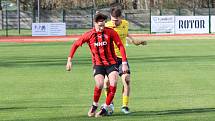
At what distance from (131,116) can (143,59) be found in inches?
616

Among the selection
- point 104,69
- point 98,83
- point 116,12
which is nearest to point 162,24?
point 116,12

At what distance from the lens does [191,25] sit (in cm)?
4956

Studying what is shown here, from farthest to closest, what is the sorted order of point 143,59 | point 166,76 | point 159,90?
point 143,59, point 166,76, point 159,90

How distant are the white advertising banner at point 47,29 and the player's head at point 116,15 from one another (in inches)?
1510

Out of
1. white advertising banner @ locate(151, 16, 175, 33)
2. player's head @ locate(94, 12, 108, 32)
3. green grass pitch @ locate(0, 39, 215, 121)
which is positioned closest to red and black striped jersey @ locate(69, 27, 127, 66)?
player's head @ locate(94, 12, 108, 32)

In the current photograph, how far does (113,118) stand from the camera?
10.9 metres

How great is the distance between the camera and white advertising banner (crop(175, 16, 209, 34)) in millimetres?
49500

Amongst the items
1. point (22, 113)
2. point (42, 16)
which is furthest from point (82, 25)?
point (22, 113)

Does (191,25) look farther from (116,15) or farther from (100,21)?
(100,21)

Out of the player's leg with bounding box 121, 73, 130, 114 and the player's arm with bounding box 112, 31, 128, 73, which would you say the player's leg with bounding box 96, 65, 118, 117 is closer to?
the player's arm with bounding box 112, 31, 128, 73

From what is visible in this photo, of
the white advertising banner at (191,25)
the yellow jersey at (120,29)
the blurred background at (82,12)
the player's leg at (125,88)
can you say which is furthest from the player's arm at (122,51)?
the blurred background at (82,12)

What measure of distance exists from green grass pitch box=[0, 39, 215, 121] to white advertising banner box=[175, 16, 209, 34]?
22.1 m

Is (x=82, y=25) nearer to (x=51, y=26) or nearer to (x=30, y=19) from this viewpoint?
(x=30, y=19)

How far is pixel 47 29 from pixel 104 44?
129 feet
